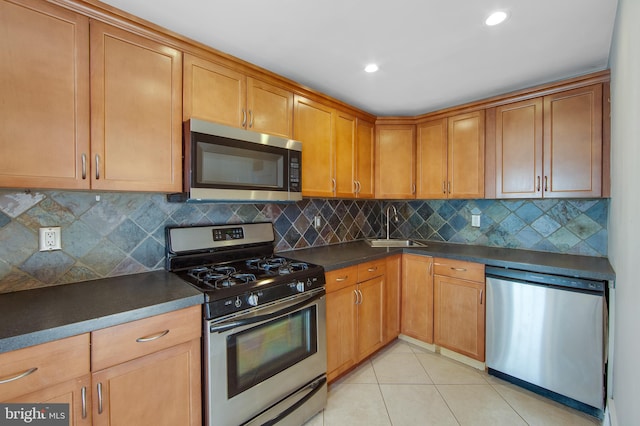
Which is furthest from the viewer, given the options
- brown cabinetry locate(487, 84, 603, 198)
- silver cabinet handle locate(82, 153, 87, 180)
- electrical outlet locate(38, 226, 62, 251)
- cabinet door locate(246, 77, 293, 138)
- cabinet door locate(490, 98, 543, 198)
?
cabinet door locate(490, 98, 543, 198)

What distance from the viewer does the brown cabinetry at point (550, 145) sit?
2.03 metres

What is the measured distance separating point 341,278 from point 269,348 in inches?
29.2

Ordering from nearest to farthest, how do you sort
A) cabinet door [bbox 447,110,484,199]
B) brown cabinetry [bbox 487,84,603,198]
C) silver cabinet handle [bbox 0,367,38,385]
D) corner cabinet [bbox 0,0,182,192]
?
silver cabinet handle [bbox 0,367,38,385] < corner cabinet [bbox 0,0,182,192] < brown cabinetry [bbox 487,84,603,198] < cabinet door [bbox 447,110,484,199]

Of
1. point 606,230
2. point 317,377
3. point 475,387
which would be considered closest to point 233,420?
point 317,377

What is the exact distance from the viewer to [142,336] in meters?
1.20

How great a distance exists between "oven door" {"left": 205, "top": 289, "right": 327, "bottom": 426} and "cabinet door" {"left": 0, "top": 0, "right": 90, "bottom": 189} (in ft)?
3.27

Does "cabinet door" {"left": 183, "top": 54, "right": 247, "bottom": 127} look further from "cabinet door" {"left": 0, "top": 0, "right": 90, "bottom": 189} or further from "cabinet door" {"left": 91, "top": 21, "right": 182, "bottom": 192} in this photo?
"cabinet door" {"left": 0, "top": 0, "right": 90, "bottom": 189}

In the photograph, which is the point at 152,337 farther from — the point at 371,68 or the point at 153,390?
the point at 371,68

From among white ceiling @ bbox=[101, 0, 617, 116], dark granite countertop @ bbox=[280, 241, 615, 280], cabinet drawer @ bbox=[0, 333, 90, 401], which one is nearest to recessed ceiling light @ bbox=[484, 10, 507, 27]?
white ceiling @ bbox=[101, 0, 617, 116]

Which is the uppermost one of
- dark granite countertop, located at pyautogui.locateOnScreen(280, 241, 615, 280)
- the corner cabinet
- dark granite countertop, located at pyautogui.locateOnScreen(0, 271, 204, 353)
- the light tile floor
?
the corner cabinet

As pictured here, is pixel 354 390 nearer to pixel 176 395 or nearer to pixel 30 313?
pixel 176 395

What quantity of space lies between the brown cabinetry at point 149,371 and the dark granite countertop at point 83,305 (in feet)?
0.17

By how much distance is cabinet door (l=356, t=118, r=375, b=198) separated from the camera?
9.18 feet

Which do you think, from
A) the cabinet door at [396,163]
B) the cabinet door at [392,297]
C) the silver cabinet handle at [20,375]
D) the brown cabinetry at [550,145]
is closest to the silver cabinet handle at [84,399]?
the silver cabinet handle at [20,375]
